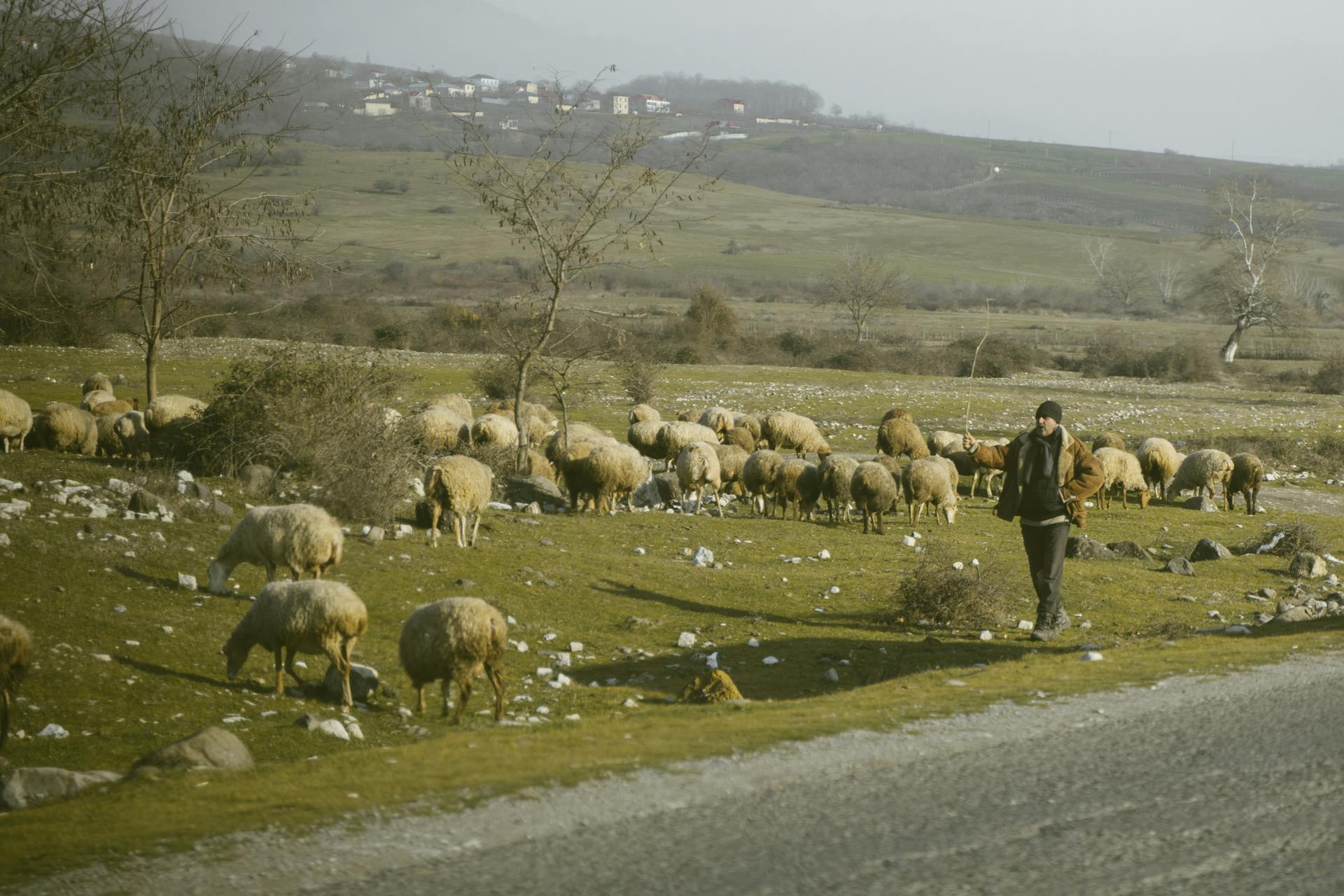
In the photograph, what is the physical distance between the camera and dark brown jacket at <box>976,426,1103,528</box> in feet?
43.6

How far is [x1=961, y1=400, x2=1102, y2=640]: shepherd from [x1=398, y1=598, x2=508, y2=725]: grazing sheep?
566cm

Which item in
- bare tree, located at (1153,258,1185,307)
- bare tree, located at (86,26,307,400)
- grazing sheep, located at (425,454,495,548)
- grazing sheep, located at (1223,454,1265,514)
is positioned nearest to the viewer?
grazing sheep, located at (425,454,495,548)

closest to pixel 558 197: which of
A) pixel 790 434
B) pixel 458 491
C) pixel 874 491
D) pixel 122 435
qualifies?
pixel 874 491

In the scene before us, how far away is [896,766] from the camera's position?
802cm

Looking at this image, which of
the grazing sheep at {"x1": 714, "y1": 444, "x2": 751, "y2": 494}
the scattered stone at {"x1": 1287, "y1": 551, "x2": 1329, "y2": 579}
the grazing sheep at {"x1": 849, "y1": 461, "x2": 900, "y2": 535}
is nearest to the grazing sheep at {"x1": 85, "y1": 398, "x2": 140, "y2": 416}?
the grazing sheep at {"x1": 714, "y1": 444, "x2": 751, "y2": 494}

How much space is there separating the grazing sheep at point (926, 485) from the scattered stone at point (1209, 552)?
14.5ft

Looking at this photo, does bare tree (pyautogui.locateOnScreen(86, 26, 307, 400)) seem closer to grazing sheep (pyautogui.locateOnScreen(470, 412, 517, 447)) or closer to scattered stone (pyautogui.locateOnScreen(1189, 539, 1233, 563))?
grazing sheep (pyautogui.locateOnScreen(470, 412, 517, 447))

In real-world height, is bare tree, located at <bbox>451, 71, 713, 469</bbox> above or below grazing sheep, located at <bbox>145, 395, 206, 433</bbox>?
above

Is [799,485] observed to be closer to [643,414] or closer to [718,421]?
[718,421]

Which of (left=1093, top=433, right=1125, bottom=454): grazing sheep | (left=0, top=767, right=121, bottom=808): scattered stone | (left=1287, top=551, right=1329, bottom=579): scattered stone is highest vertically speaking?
(left=0, top=767, right=121, bottom=808): scattered stone

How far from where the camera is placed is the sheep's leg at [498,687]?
10.4 metres

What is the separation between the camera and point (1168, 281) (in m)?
134

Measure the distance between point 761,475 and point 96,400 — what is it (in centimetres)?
1482

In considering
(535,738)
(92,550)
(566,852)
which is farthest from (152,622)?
(566,852)
